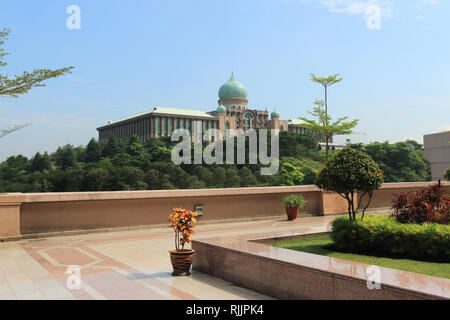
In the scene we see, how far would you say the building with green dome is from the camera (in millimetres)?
113312

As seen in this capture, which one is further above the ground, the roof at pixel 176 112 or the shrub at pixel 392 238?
the roof at pixel 176 112

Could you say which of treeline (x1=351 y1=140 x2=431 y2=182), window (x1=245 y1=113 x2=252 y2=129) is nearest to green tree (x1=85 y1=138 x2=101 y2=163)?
treeline (x1=351 y1=140 x2=431 y2=182)

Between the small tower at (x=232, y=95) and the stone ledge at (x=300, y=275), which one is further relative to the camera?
the small tower at (x=232, y=95)

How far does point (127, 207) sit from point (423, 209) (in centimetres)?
821

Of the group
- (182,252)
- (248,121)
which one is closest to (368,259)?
(182,252)

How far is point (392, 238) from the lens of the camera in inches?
275

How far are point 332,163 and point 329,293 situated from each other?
341 cm

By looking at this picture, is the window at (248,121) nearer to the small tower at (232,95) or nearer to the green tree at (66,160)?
the small tower at (232,95)

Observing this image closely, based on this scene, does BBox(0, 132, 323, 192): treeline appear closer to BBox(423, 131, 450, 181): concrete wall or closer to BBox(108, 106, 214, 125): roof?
BBox(423, 131, 450, 181): concrete wall

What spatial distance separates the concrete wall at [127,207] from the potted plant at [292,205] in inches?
23.6

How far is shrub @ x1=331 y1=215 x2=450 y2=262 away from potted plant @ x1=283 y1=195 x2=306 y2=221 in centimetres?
686

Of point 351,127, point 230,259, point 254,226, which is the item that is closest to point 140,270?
point 230,259

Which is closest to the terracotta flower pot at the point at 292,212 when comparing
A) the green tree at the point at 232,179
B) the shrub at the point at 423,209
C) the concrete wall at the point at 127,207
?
the concrete wall at the point at 127,207

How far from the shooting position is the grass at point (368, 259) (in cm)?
579
